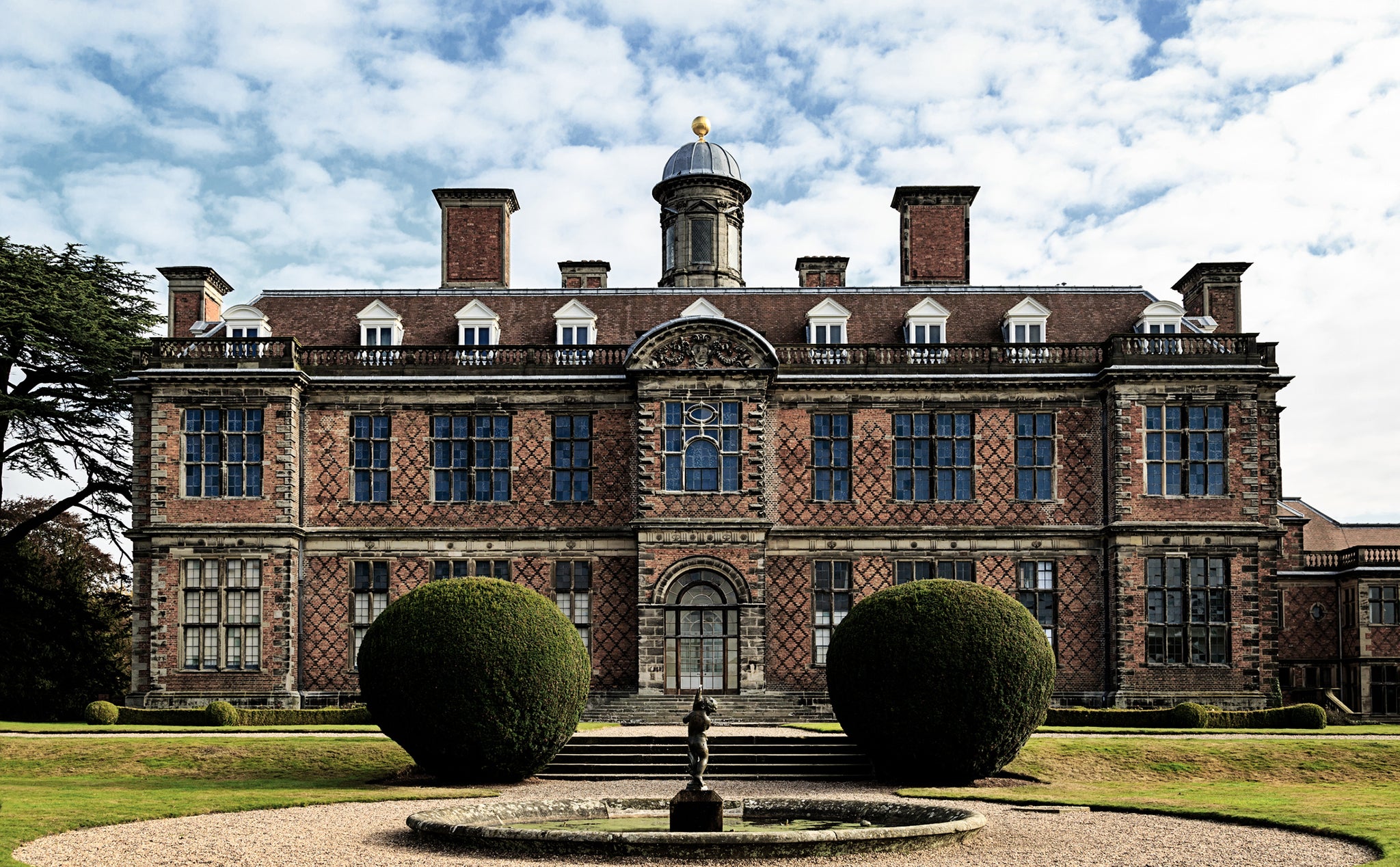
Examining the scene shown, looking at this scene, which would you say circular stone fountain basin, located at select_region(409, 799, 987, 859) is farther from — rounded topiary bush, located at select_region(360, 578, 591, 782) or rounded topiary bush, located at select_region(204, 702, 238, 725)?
rounded topiary bush, located at select_region(204, 702, 238, 725)

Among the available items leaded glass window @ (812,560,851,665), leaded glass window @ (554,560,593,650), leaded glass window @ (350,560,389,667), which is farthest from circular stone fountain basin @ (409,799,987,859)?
leaded glass window @ (350,560,389,667)

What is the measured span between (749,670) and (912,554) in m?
5.10

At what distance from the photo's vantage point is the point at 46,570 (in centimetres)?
4075

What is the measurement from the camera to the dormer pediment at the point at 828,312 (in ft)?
123

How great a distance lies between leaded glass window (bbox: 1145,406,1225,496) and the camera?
35031 mm

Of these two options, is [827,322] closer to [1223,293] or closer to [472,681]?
[1223,293]

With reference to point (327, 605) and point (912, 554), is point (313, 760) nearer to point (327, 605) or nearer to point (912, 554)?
point (327, 605)

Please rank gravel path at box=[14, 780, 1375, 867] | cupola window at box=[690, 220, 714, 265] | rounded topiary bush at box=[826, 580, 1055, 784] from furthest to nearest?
cupola window at box=[690, 220, 714, 265] → rounded topiary bush at box=[826, 580, 1055, 784] → gravel path at box=[14, 780, 1375, 867]

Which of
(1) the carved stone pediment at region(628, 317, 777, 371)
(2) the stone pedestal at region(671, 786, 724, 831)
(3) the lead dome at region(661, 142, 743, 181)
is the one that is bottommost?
(2) the stone pedestal at region(671, 786, 724, 831)

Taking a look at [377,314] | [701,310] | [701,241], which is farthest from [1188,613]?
[377,314]

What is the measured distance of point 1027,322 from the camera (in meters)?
37.2

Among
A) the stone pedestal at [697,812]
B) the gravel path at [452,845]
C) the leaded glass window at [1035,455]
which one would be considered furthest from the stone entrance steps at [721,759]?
the leaded glass window at [1035,455]

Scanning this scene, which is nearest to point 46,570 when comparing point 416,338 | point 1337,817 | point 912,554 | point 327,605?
point 327,605

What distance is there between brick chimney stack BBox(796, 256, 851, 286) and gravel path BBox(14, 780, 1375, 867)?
24.0 meters
